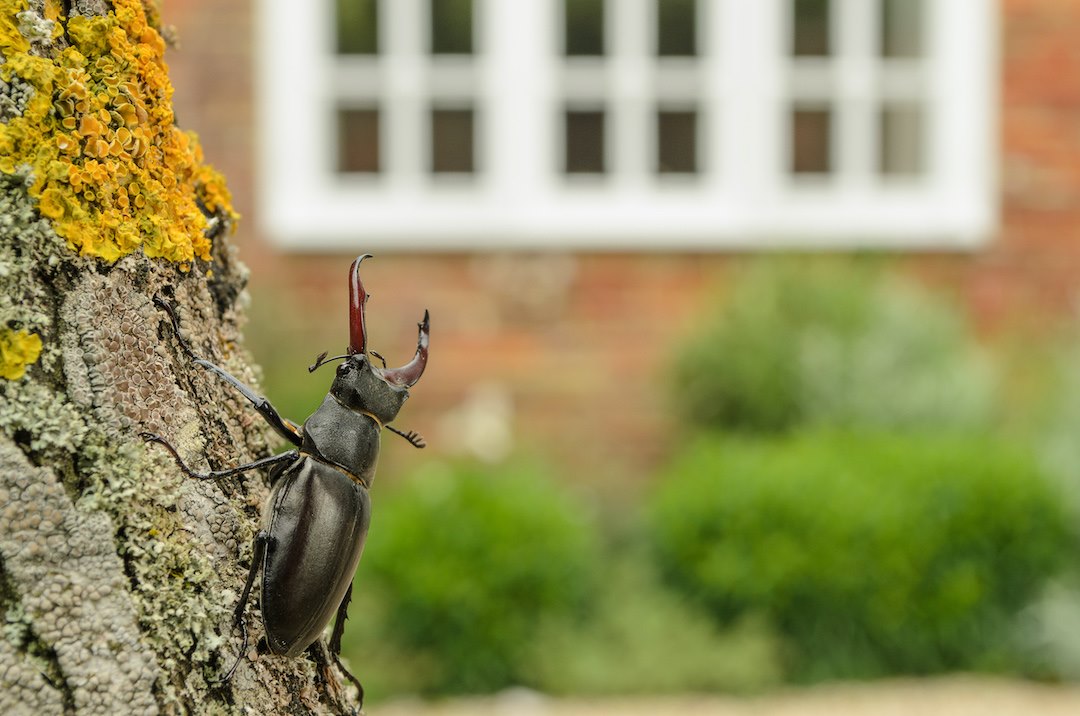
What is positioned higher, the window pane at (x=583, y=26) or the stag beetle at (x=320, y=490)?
the window pane at (x=583, y=26)

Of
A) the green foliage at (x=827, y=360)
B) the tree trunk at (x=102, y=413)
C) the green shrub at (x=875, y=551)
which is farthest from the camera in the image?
the green foliage at (x=827, y=360)

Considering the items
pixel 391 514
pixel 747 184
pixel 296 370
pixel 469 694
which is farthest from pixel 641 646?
pixel 747 184

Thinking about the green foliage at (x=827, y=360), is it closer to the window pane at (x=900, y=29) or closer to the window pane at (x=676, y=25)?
the window pane at (x=676, y=25)

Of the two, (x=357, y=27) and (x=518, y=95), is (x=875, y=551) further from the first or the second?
(x=357, y=27)

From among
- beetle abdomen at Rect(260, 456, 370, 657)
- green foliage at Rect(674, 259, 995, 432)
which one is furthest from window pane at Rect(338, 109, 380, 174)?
beetle abdomen at Rect(260, 456, 370, 657)

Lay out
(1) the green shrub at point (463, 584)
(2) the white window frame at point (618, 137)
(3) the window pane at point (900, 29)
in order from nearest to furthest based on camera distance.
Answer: (1) the green shrub at point (463, 584) → (2) the white window frame at point (618, 137) → (3) the window pane at point (900, 29)

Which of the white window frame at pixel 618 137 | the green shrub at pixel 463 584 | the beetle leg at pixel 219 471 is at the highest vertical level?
the white window frame at pixel 618 137

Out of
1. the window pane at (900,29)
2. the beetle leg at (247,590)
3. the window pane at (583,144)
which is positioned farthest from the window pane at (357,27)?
the beetle leg at (247,590)

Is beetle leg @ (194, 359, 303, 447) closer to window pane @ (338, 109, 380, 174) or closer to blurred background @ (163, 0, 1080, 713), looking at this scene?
blurred background @ (163, 0, 1080, 713)

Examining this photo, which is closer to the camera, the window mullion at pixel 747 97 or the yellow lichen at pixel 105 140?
the yellow lichen at pixel 105 140
